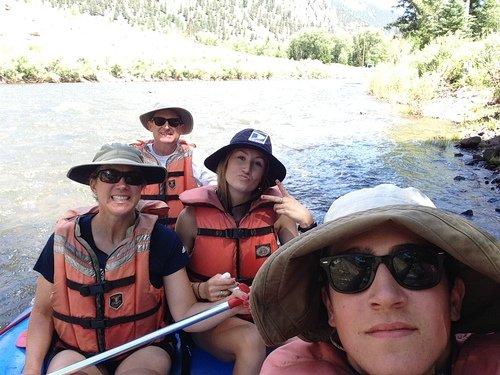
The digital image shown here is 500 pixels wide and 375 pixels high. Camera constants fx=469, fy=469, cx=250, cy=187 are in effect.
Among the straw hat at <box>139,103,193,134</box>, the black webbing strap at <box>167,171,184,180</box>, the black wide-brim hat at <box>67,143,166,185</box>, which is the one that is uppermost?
the straw hat at <box>139,103,193,134</box>

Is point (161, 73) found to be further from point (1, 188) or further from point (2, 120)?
point (1, 188)

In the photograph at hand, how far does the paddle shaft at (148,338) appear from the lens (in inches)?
69.4

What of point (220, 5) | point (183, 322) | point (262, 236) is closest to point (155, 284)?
point (183, 322)

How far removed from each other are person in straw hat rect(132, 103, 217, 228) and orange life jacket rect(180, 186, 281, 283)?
92cm

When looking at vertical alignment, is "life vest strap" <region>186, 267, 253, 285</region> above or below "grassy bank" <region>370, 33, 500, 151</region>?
below

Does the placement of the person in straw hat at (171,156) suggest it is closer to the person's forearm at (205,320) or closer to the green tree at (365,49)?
the person's forearm at (205,320)

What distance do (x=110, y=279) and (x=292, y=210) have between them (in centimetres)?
97

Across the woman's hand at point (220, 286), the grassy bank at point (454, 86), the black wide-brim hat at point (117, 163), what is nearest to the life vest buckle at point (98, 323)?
the woman's hand at point (220, 286)

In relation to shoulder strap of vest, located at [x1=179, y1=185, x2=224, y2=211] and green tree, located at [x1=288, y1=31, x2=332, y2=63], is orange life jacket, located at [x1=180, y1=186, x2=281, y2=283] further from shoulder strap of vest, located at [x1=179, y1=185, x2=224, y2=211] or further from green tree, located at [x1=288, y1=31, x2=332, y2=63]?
green tree, located at [x1=288, y1=31, x2=332, y2=63]

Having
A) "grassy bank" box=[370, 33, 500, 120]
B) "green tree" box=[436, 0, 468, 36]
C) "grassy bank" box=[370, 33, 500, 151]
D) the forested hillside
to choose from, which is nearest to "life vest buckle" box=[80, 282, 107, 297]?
"grassy bank" box=[370, 33, 500, 151]

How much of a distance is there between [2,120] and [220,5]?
147m

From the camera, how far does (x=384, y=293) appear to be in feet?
3.08

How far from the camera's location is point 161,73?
3641 cm

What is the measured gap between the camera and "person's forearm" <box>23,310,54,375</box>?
1852 millimetres
